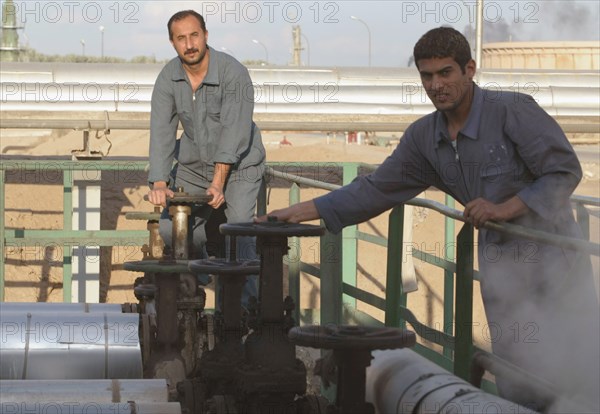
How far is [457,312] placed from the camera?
13.2ft

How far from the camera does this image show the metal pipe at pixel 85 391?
375cm

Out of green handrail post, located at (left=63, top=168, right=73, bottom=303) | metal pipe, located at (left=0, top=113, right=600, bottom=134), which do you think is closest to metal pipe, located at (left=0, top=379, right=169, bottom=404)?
green handrail post, located at (left=63, top=168, right=73, bottom=303)

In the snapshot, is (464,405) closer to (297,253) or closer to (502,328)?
(502,328)

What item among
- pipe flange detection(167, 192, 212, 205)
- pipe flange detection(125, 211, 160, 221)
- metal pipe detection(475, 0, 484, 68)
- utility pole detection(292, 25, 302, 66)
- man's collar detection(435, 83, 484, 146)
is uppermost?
utility pole detection(292, 25, 302, 66)

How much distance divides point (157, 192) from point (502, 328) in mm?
2650

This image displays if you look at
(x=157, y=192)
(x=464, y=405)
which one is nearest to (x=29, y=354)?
(x=157, y=192)

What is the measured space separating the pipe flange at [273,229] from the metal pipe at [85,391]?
0.60 m

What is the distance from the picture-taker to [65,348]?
4.63m

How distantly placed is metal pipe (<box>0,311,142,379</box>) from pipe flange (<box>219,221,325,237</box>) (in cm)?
96

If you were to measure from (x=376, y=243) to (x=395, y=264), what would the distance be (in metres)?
1.55

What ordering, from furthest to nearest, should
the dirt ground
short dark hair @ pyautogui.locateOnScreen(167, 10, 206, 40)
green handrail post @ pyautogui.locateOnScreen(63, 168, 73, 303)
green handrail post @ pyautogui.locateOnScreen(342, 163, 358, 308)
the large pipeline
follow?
the large pipeline, the dirt ground, green handrail post @ pyautogui.locateOnScreen(63, 168, 73, 303), green handrail post @ pyautogui.locateOnScreen(342, 163, 358, 308), short dark hair @ pyautogui.locateOnScreen(167, 10, 206, 40)

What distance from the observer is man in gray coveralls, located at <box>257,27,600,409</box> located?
3.58 metres

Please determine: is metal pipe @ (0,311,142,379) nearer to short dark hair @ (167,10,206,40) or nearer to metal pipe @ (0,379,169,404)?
metal pipe @ (0,379,169,404)

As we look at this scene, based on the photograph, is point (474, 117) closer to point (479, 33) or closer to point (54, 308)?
point (54, 308)
